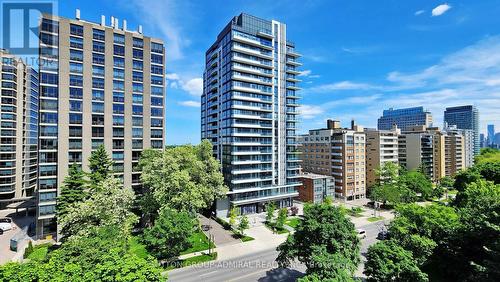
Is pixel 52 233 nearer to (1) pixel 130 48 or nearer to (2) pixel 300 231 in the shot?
(1) pixel 130 48

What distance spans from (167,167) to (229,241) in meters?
18.5

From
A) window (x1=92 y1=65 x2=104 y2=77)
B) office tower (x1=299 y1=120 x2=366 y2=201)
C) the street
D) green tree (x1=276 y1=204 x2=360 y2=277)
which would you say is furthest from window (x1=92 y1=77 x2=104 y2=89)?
office tower (x1=299 y1=120 x2=366 y2=201)

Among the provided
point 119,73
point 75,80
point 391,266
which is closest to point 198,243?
point 391,266

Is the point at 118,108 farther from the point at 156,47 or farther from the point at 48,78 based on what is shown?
the point at 156,47

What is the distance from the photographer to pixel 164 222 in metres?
34.6

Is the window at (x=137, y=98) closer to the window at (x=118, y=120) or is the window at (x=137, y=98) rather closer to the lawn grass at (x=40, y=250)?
the window at (x=118, y=120)

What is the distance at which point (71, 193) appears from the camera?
137 feet

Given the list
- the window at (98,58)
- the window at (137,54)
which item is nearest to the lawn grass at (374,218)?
the window at (137,54)

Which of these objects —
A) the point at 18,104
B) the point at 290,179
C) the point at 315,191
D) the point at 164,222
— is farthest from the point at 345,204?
the point at 18,104

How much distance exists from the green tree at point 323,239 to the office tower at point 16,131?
7853 cm

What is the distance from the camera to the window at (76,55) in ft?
172

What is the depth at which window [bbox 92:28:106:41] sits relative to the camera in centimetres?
5497

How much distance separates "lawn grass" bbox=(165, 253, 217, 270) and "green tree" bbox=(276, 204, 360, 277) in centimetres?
1491

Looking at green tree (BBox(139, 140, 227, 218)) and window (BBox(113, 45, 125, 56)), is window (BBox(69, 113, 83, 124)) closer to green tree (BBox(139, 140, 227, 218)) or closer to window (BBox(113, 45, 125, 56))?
green tree (BBox(139, 140, 227, 218))
